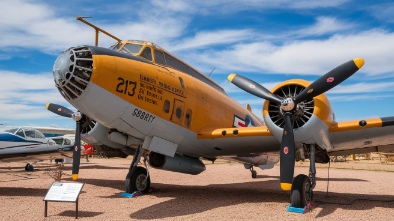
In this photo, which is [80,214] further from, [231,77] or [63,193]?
[231,77]

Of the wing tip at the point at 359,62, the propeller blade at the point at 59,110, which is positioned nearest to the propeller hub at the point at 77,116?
the propeller blade at the point at 59,110

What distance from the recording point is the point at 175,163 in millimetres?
11844

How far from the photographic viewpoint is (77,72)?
8.64 m

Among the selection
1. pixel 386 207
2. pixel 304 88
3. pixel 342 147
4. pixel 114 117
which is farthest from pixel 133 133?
pixel 386 207

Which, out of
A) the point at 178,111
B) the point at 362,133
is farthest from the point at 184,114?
the point at 362,133

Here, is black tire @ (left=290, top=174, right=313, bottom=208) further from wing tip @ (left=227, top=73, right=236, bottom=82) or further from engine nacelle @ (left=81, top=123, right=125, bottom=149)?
engine nacelle @ (left=81, top=123, right=125, bottom=149)

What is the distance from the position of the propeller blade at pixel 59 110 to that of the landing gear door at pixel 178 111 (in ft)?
15.5

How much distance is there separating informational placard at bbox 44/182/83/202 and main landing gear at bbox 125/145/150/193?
3667 mm

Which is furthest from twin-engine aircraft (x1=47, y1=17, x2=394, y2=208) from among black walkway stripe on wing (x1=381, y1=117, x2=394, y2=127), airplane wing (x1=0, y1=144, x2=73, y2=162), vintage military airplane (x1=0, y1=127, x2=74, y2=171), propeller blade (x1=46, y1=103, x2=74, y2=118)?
vintage military airplane (x1=0, y1=127, x2=74, y2=171)

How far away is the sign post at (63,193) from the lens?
7.91 m

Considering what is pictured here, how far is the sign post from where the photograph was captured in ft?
25.9

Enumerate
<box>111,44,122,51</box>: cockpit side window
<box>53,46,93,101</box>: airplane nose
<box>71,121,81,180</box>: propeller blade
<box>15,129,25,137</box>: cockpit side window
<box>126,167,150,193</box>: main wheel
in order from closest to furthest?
<box>53,46,93,101</box>: airplane nose, <box>111,44,122,51</box>: cockpit side window, <box>71,121,81,180</box>: propeller blade, <box>126,167,150,193</box>: main wheel, <box>15,129,25,137</box>: cockpit side window

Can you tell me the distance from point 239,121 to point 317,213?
5.81m

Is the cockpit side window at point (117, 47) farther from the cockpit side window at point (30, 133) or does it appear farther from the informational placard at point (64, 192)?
the cockpit side window at point (30, 133)
